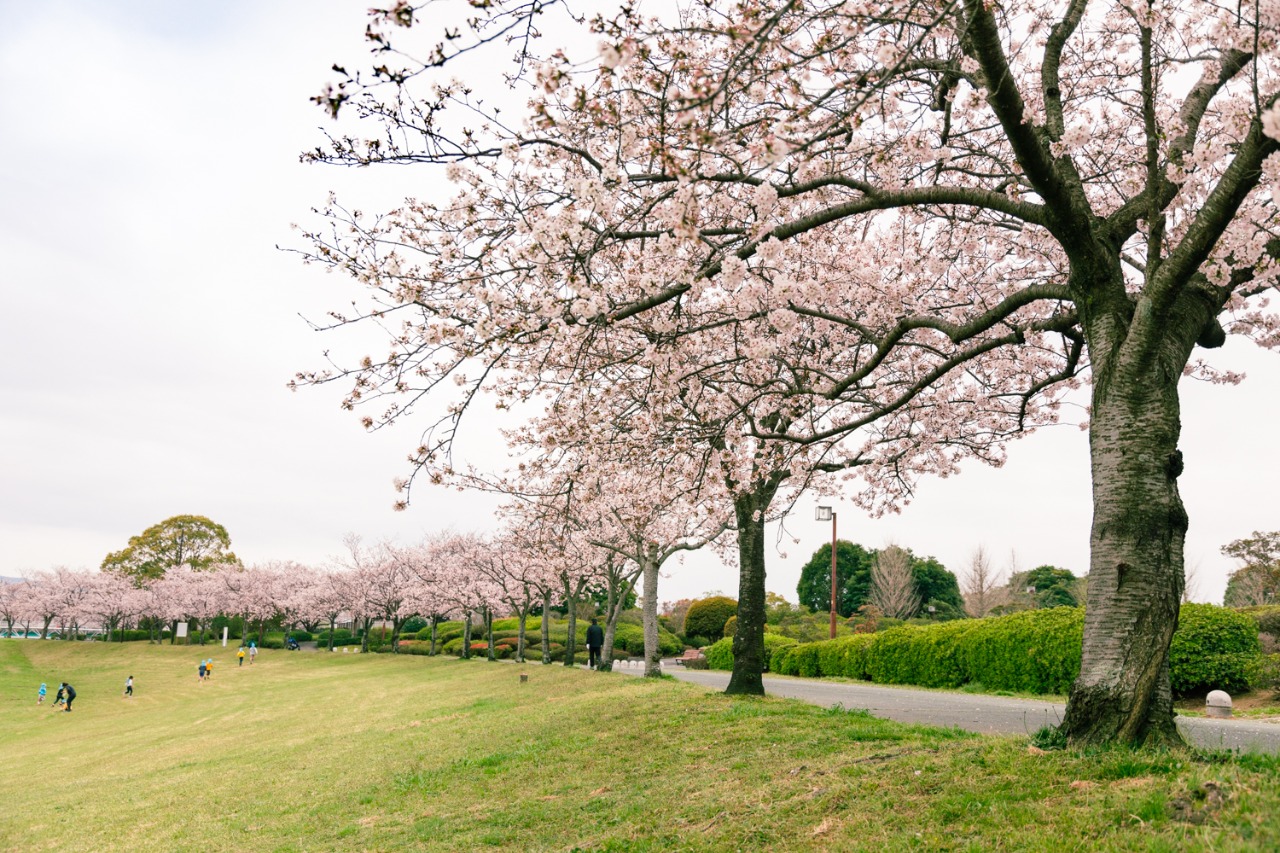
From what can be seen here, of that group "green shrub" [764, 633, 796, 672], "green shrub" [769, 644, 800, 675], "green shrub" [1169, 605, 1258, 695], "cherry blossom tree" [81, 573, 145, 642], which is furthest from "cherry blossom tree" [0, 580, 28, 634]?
"green shrub" [1169, 605, 1258, 695]

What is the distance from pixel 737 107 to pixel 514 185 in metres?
2.02

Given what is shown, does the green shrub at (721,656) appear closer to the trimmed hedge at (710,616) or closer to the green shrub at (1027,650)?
the green shrub at (1027,650)

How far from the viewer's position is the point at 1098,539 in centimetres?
598

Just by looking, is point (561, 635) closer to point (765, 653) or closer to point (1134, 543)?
point (765, 653)

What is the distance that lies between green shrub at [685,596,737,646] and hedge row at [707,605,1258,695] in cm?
1787

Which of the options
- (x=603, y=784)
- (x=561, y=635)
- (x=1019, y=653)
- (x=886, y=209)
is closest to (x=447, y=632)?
(x=561, y=635)

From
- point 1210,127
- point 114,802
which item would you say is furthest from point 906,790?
point 114,802

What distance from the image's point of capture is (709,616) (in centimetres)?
4272

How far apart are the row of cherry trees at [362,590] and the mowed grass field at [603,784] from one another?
19.8 ft

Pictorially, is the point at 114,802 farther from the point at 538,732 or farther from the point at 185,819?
the point at 538,732

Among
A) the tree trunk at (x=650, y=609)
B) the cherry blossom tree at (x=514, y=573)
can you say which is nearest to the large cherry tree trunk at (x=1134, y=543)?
the tree trunk at (x=650, y=609)

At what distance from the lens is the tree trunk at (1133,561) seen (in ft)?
18.2

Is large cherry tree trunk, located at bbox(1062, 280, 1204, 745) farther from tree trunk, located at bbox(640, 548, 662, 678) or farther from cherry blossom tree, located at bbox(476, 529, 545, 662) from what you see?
cherry blossom tree, located at bbox(476, 529, 545, 662)

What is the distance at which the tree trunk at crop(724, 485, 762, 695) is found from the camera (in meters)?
13.6
